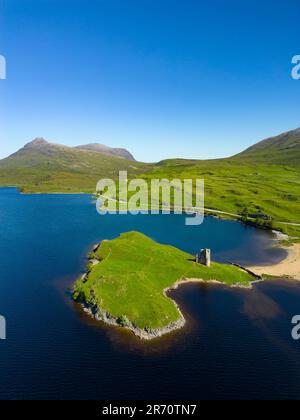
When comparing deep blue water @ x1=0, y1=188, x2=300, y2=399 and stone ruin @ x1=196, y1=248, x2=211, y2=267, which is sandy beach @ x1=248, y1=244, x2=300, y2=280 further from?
stone ruin @ x1=196, y1=248, x2=211, y2=267

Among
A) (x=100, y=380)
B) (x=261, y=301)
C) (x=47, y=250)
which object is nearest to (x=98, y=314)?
(x=100, y=380)

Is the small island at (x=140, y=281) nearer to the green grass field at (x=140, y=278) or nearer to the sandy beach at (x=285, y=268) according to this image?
the green grass field at (x=140, y=278)

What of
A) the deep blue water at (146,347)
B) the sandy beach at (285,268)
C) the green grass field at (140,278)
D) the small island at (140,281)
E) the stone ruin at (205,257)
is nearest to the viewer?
the deep blue water at (146,347)

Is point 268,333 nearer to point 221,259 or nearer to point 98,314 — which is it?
point 98,314

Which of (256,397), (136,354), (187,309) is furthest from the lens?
(187,309)

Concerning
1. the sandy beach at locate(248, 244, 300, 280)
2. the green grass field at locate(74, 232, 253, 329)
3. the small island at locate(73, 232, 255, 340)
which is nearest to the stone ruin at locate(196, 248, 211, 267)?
the small island at locate(73, 232, 255, 340)

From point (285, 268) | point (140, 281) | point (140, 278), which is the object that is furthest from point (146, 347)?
point (285, 268)

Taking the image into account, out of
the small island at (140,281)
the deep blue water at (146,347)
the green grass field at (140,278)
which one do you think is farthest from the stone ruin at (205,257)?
the deep blue water at (146,347)
